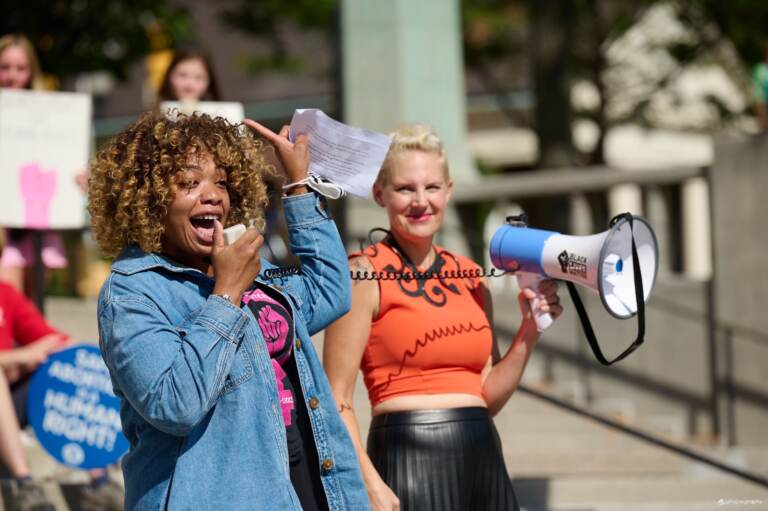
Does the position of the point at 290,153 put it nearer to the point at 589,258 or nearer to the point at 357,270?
the point at 357,270

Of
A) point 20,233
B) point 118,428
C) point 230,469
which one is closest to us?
point 230,469

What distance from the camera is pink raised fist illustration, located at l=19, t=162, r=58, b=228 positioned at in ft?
22.2

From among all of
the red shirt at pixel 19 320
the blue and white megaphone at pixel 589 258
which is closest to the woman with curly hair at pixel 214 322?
the blue and white megaphone at pixel 589 258

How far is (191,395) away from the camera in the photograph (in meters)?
2.94

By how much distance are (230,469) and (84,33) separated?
11.8 m

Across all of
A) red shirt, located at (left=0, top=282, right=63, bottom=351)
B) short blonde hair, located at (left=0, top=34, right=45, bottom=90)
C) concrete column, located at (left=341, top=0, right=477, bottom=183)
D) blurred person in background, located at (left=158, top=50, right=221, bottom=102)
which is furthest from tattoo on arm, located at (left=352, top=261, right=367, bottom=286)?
concrete column, located at (left=341, top=0, right=477, bottom=183)

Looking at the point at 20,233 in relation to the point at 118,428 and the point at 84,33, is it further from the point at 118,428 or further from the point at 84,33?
the point at 84,33

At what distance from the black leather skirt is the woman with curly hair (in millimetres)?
667

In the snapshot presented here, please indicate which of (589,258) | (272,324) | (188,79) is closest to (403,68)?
(188,79)

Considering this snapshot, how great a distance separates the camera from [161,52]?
1538 centimetres

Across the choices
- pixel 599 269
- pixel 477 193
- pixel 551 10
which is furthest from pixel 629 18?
pixel 599 269

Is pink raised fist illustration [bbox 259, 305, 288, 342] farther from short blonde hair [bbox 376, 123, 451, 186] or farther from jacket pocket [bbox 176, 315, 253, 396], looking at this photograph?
short blonde hair [bbox 376, 123, 451, 186]

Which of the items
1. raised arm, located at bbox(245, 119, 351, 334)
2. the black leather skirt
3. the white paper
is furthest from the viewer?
the black leather skirt

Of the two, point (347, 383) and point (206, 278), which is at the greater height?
point (206, 278)
